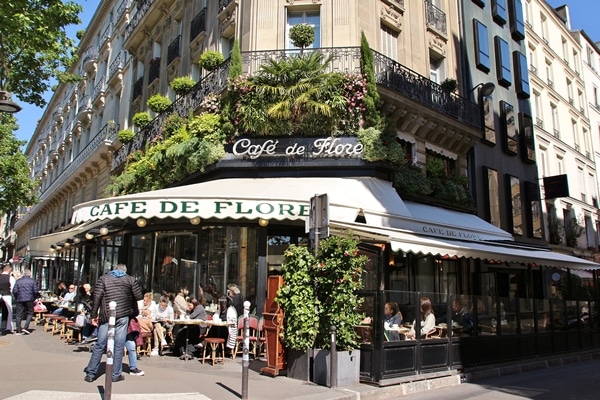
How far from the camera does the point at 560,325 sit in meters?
12.3

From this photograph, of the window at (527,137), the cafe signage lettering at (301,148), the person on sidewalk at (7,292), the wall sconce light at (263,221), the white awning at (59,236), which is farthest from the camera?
the window at (527,137)

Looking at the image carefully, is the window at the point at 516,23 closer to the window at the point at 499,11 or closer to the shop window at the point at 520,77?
the window at the point at 499,11

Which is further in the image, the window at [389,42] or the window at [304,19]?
the window at [389,42]

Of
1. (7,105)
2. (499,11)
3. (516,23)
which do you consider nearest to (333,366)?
(7,105)

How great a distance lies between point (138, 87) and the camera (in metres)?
22.6

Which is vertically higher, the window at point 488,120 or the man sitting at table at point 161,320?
the window at point 488,120

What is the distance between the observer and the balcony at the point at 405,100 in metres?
13.5

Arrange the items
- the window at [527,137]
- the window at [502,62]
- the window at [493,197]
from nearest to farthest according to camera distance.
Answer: the window at [493,197] → the window at [502,62] → the window at [527,137]

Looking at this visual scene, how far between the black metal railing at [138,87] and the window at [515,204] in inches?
618

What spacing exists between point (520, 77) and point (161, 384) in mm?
19990

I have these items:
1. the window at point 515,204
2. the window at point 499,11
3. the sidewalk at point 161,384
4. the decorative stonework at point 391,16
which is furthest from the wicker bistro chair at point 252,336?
the window at point 499,11

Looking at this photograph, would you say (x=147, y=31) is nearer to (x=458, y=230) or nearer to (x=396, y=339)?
(x=458, y=230)

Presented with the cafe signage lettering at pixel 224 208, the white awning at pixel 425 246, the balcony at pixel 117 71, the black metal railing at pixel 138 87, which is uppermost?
the balcony at pixel 117 71

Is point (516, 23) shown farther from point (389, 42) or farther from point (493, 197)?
point (389, 42)
